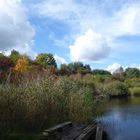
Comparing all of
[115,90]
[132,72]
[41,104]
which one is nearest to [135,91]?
[115,90]

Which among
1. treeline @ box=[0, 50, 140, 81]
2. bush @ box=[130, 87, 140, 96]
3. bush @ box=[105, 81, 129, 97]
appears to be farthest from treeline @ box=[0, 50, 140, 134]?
bush @ box=[130, 87, 140, 96]

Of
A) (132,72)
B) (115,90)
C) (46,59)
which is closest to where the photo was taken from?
(115,90)

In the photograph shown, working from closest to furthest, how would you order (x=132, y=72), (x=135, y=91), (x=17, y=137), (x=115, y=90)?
(x=17, y=137), (x=115, y=90), (x=135, y=91), (x=132, y=72)

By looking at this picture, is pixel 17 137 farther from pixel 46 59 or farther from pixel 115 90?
pixel 46 59

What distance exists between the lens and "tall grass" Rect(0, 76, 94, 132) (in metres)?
10.0

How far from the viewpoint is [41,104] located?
11.1 metres

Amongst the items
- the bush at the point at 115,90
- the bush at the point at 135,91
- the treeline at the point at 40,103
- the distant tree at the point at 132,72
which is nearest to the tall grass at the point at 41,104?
the treeline at the point at 40,103

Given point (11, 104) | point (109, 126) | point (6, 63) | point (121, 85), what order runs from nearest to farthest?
point (11, 104)
point (109, 126)
point (6, 63)
point (121, 85)

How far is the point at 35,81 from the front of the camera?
1218 cm

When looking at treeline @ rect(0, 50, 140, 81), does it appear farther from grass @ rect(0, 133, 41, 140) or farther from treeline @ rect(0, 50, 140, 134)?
grass @ rect(0, 133, 41, 140)

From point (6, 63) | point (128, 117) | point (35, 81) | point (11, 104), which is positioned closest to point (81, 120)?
point (35, 81)

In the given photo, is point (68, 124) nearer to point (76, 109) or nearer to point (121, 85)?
point (76, 109)

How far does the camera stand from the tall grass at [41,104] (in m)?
10.0

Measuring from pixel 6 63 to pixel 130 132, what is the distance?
26.9 metres
